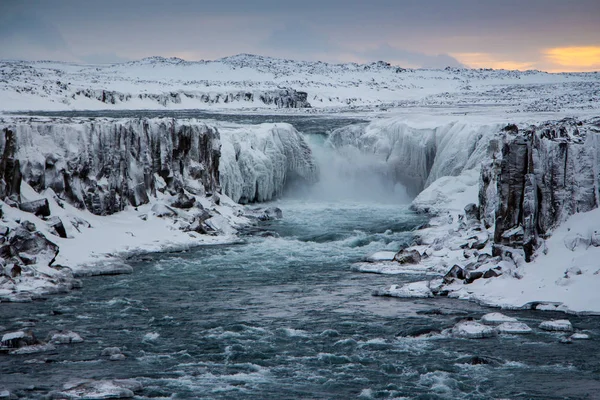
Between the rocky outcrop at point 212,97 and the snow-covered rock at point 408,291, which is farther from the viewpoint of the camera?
the rocky outcrop at point 212,97

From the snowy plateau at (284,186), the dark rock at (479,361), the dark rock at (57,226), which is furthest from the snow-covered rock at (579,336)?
the dark rock at (57,226)

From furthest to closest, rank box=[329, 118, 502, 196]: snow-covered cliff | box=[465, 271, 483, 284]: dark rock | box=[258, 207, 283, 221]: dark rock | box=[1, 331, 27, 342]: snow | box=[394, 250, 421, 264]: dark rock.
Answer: box=[329, 118, 502, 196]: snow-covered cliff
box=[258, 207, 283, 221]: dark rock
box=[394, 250, 421, 264]: dark rock
box=[465, 271, 483, 284]: dark rock
box=[1, 331, 27, 342]: snow

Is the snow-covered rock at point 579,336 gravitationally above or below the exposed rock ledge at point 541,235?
below

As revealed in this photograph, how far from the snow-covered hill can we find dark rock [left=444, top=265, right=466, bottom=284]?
44.0 m

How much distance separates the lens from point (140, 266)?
33.1 metres

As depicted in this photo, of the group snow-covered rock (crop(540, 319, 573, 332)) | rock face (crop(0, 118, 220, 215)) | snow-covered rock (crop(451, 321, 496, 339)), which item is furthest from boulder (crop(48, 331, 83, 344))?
snow-covered rock (crop(540, 319, 573, 332))

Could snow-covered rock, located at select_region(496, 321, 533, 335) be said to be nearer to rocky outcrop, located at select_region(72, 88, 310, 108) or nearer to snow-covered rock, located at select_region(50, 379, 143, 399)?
snow-covered rock, located at select_region(50, 379, 143, 399)

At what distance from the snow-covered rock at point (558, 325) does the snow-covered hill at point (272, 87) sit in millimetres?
49031

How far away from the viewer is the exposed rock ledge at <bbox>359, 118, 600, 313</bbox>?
2636 cm

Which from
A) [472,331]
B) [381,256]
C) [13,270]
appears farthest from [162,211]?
[472,331]

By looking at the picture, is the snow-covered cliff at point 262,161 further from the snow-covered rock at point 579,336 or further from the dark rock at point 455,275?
the snow-covered rock at point 579,336

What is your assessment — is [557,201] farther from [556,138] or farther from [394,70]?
[394,70]

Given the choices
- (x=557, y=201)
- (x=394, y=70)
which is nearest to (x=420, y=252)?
(x=557, y=201)

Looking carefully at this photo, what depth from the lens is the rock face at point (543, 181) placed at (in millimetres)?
28625
